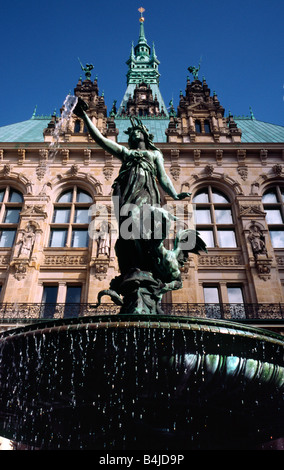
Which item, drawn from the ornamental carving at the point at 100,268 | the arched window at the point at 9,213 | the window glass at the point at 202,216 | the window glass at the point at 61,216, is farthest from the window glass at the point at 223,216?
the arched window at the point at 9,213

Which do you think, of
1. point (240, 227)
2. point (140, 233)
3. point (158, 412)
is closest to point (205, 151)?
point (240, 227)

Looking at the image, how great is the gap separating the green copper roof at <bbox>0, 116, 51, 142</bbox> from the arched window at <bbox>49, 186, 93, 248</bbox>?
567 cm

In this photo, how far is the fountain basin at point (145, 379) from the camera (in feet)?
16.1

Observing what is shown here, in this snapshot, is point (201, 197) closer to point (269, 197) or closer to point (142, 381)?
point (269, 197)

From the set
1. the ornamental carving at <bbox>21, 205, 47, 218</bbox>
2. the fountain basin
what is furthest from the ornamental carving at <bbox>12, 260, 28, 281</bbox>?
the fountain basin

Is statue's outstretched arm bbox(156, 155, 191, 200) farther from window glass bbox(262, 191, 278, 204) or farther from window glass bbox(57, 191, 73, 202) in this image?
window glass bbox(262, 191, 278, 204)

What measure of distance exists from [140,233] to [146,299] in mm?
1027

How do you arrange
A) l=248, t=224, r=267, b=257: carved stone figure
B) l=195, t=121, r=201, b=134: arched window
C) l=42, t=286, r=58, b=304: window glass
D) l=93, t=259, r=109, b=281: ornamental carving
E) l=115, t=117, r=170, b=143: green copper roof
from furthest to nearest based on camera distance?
l=115, t=117, r=170, b=143: green copper roof < l=195, t=121, r=201, b=134: arched window < l=248, t=224, r=267, b=257: carved stone figure < l=42, t=286, r=58, b=304: window glass < l=93, t=259, r=109, b=281: ornamental carving

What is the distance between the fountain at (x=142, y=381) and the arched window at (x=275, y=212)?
496 inches

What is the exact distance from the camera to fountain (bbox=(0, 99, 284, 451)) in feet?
16.1

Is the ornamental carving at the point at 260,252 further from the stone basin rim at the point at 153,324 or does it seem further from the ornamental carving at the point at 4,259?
the stone basin rim at the point at 153,324

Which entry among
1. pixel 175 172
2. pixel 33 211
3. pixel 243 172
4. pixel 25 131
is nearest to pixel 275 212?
pixel 243 172

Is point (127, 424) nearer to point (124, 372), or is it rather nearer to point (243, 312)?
point (124, 372)

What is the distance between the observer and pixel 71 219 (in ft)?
60.5
